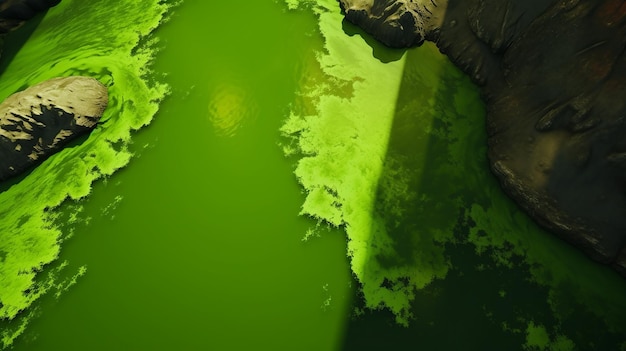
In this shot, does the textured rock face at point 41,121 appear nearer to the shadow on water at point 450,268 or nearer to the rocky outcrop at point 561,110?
the shadow on water at point 450,268

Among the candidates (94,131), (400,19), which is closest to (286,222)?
(94,131)

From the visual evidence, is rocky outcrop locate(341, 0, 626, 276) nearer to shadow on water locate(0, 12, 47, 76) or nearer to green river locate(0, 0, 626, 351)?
green river locate(0, 0, 626, 351)

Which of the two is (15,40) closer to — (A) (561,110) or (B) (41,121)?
(B) (41,121)

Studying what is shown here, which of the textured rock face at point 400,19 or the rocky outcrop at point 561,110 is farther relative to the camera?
the textured rock face at point 400,19

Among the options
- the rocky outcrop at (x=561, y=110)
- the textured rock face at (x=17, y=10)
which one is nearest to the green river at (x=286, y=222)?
the rocky outcrop at (x=561, y=110)

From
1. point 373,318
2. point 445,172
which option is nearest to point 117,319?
point 373,318

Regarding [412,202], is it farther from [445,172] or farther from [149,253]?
[149,253]
